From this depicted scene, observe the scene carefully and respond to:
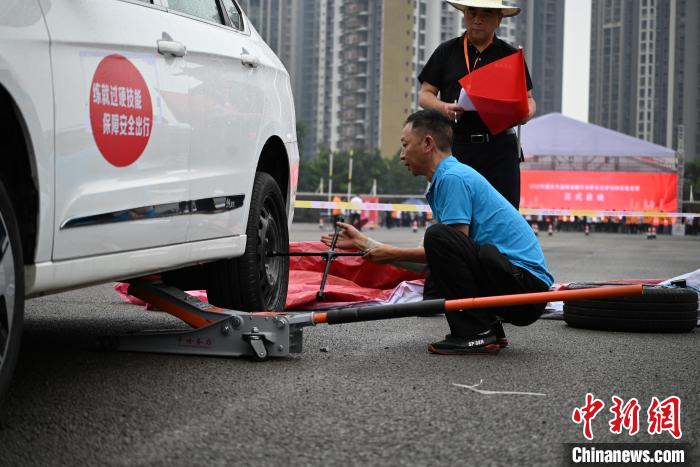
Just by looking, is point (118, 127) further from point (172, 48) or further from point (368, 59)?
point (368, 59)

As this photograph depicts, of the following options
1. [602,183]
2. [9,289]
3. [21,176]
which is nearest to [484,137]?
[21,176]

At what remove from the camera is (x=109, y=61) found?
3.34 meters

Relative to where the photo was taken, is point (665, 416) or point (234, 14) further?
point (234, 14)

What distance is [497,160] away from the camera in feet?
20.7

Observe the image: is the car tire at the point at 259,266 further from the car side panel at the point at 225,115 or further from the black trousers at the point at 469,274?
the black trousers at the point at 469,274

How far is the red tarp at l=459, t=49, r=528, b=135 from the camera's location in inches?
232

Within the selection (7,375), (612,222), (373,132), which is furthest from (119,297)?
(373,132)

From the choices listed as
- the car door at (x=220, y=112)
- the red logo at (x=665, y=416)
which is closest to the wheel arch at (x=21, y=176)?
the car door at (x=220, y=112)

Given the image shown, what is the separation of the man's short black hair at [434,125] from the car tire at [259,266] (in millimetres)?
784

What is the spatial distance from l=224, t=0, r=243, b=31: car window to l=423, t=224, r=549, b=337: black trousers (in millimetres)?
1459

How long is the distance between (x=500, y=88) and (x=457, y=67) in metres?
0.60

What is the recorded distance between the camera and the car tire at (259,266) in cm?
473

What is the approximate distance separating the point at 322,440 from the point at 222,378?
1021 millimetres

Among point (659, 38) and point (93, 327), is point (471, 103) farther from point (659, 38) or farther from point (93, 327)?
point (659, 38)
